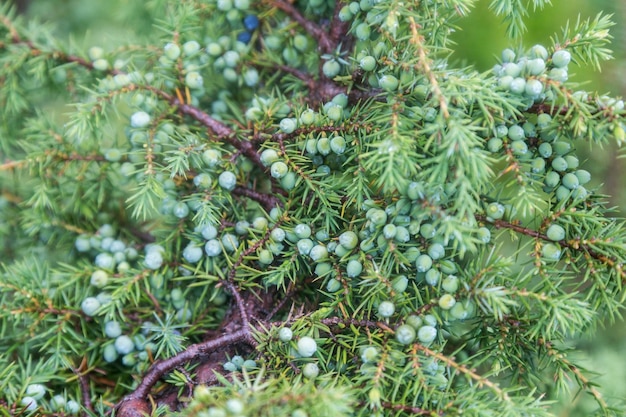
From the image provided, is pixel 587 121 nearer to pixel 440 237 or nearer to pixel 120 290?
pixel 440 237

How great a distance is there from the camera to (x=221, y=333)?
764mm

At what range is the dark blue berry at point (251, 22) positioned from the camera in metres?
0.90

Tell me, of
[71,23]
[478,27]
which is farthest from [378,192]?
[71,23]

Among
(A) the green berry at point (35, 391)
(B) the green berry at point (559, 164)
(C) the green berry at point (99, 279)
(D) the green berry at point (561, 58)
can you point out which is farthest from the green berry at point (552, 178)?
(A) the green berry at point (35, 391)

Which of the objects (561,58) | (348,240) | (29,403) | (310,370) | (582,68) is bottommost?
(29,403)

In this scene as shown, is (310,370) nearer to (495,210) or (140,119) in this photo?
(495,210)

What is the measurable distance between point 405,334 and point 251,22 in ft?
1.75

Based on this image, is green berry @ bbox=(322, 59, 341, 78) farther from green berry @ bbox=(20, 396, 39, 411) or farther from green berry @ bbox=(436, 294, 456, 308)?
green berry @ bbox=(20, 396, 39, 411)

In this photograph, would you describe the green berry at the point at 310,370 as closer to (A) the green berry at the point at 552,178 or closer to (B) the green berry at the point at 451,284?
(B) the green berry at the point at 451,284

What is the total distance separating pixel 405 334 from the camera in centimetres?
64

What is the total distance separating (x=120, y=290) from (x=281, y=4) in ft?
1.56

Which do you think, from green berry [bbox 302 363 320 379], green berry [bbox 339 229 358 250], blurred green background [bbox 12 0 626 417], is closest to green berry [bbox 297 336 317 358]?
green berry [bbox 302 363 320 379]

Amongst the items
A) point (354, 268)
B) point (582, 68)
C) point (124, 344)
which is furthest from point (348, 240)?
point (582, 68)

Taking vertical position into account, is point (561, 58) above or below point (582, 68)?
above
